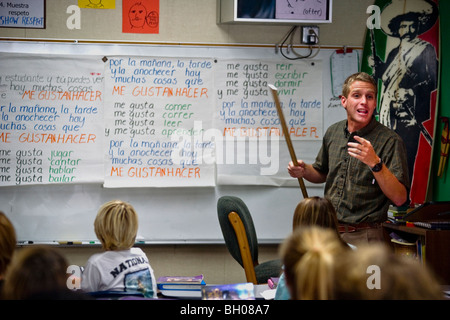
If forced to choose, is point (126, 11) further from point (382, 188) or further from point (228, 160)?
point (382, 188)

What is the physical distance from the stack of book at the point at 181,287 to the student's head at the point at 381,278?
1109mm

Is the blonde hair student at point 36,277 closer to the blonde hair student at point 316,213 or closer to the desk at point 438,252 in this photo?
the blonde hair student at point 316,213

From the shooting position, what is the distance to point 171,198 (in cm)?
430

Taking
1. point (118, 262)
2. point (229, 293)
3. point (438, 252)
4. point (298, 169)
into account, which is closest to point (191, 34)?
point (298, 169)

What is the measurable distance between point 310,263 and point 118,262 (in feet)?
3.98

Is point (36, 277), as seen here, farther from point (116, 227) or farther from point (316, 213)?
point (316, 213)

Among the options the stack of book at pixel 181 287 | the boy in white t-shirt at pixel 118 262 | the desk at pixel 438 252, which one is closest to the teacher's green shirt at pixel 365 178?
the desk at pixel 438 252

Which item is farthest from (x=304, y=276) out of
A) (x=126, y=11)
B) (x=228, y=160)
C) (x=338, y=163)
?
(x=126, y=11)

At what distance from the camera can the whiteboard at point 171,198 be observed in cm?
420

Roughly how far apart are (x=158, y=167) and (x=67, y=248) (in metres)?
0.83

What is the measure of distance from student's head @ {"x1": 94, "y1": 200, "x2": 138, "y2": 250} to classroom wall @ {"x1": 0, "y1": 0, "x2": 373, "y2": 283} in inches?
74.7

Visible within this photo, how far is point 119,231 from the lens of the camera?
241 centimetres

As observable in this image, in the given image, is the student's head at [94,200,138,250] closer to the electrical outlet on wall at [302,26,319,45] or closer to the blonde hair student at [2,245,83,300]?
the blonde hair student at [2,245,83,300]

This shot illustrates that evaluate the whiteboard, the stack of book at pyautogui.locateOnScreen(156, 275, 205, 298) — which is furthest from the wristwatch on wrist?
the whiteboard
